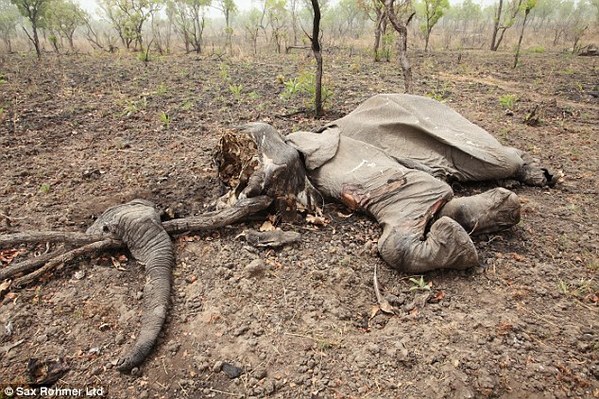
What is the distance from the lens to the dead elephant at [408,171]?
274 cm

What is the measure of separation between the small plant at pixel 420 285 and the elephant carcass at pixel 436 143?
1.34m

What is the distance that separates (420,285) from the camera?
2611 millimetres

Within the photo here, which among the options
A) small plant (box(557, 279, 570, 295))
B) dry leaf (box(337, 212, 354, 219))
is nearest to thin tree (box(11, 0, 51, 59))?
dry leaf (box(337, 212, 354, 219))

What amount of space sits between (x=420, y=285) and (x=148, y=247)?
2081 mm

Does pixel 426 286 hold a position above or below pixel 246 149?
below

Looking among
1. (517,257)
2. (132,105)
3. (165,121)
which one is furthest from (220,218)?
(132,105)

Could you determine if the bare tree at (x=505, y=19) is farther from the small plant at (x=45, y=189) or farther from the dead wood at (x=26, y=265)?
the dead wood at (x=26, y=265)

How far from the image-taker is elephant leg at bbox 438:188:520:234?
117 inches

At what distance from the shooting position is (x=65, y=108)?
6.89 m

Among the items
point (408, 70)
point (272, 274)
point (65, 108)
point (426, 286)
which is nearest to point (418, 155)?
point (426, 286)

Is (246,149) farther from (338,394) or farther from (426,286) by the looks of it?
(338,394)

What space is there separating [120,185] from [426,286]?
328 centimetres

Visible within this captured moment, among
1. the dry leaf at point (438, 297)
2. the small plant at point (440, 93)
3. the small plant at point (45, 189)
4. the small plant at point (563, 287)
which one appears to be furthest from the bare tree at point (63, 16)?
the small plant at point (563, 287)

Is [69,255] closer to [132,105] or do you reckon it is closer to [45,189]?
[45,189]
